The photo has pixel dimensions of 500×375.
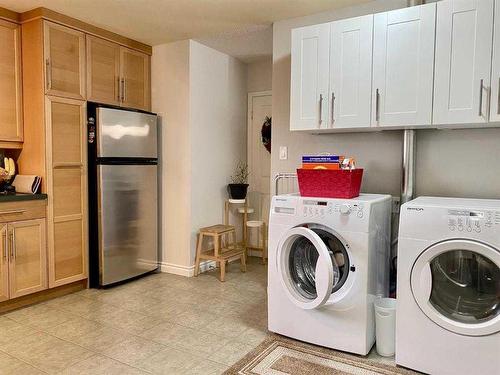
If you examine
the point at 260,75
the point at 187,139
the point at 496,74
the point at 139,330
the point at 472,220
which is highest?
the point at 260,75

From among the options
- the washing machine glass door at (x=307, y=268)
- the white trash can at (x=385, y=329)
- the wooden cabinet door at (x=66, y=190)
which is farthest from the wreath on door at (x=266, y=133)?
the white trash can at (x=385, y=329)

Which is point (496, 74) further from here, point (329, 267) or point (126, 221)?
point (126, 221)

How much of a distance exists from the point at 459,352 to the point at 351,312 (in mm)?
569

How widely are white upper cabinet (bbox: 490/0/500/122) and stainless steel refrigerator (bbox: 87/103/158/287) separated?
2840mm

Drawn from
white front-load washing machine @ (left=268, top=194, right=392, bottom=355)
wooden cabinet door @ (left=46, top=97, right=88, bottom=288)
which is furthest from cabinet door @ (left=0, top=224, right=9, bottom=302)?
white front-load washing machine @ (left=268, top=194, right=392, bottom=355)

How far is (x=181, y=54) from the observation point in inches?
152

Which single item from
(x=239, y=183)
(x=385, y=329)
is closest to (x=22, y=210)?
(x=239, y=183)

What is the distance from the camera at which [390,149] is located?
285 centimetres

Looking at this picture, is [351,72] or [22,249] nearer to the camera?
[351,72]

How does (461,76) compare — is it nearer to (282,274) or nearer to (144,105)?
(282,274)

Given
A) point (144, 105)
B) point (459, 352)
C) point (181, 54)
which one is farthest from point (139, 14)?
point (459, 352)

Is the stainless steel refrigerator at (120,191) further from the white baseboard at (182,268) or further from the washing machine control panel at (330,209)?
the washing machine control panel at (330,209)

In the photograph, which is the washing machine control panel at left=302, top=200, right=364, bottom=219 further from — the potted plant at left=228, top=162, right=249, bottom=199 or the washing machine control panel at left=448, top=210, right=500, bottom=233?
the potted plant at left=228, top=162, right=249, bottom=199

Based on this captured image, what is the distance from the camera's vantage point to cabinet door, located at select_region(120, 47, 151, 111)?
12.4 ft
